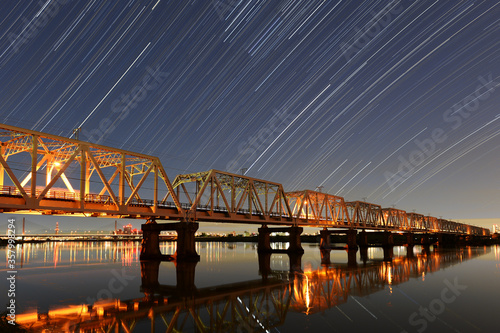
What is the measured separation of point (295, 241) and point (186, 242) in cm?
3369

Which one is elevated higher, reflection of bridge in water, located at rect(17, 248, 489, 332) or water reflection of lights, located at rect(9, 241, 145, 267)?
reflection of bridge in water, located at rect(17, 248, 489, 332)

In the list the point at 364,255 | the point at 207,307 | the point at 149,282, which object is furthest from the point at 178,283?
the point at 364,255

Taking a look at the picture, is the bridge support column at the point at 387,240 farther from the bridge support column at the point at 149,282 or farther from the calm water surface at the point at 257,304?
the bridge support column at the point at 149,282

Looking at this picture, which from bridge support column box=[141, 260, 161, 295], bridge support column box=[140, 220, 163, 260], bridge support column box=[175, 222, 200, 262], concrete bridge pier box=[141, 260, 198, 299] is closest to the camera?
concrete bridge pier box=[141, 260, 198, 299]

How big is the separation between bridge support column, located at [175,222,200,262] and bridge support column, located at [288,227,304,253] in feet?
102

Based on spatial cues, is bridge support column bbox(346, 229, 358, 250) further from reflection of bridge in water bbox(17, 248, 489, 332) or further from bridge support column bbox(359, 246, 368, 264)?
reflection of bridge in water bbox(17, 248, 489, 332)

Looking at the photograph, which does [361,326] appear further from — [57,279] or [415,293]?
[57,279]

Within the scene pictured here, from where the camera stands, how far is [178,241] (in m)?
51.0

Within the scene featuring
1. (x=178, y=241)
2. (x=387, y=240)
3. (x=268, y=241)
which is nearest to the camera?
(x=178, y=241)

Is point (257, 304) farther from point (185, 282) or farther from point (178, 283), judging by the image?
point (185, 282)

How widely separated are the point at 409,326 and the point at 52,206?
3448 centimetres

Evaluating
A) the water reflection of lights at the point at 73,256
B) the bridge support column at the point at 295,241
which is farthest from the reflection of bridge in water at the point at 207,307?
the bridge support column at the point at 295,241

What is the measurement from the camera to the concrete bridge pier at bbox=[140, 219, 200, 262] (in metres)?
50.1

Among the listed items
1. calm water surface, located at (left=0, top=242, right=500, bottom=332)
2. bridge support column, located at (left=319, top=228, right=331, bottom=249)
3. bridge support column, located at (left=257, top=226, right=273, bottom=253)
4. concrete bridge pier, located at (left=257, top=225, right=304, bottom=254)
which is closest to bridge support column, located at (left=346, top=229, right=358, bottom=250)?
bridge support column, located at (left=319, top=228, right=331, bottom=249)
